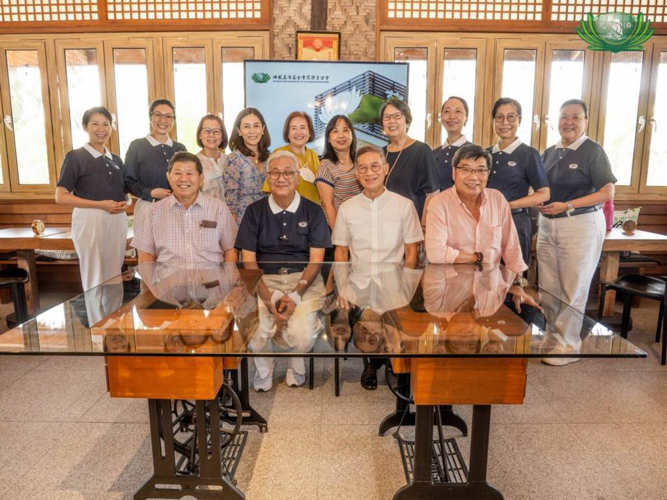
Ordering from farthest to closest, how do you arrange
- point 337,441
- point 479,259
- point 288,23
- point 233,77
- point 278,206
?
point 233,77
point 288,23
point 278,206
point 479,259
point 337,441

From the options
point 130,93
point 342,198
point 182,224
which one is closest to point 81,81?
point 130,93

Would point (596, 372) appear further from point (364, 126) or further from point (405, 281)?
point (364, 126)

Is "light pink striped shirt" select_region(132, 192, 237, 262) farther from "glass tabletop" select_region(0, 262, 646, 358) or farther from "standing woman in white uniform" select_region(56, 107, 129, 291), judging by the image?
"standing woman in white uniform" select_region(56, 107, 129, 291)

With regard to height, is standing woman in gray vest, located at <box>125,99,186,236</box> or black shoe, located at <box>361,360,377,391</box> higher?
standing woman in gray vest, located at <box>125,99,186,236</box>

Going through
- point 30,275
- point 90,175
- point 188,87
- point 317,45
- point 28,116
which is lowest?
point 30,275

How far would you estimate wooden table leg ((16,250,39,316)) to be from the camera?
380 cm

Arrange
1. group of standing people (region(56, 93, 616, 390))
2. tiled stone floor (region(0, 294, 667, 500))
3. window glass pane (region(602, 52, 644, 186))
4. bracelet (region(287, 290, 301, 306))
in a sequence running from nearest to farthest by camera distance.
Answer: bracelet (region(287, 290, 301, 306))
tiled stone floor (region(0, 294, 667, 500))
group of standing people (region(56, 93, 616, 390))
window glass pane (region(602, 52, 644, 186))

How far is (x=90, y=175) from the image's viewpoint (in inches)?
122

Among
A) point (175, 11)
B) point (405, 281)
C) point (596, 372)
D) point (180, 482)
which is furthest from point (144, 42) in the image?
point (596, 372)

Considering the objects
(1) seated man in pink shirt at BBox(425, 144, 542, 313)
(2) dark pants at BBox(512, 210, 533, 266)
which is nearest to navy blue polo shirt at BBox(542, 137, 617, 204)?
(2) dark pants at BBox(512, 210, 533, 266)

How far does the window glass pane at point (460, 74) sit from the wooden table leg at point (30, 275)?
3792 millimetres

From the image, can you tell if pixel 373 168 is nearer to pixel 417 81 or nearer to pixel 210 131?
pixel 210 131

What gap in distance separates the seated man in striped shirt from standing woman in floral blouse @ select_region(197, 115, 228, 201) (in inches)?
22.2

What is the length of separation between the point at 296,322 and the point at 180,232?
1.27 metres
